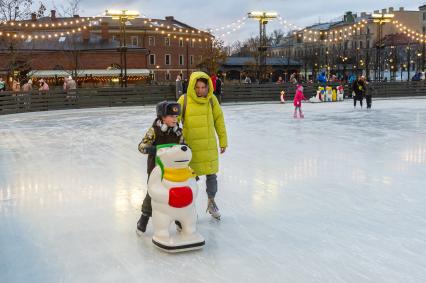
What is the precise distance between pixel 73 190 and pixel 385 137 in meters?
7.41

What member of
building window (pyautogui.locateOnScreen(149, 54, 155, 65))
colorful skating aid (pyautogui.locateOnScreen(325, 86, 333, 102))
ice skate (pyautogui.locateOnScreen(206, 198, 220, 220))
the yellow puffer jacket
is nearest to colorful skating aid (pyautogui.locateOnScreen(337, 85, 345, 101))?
colorful skating aid (pyautogui.locateOnScreen(325, 86, 333, 102))

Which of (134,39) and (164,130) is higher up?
(134,39)

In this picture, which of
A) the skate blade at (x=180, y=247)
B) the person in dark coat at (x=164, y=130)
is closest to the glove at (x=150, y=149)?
the person in dark coat at (x=164, y=130)

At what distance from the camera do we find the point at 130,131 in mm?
13883

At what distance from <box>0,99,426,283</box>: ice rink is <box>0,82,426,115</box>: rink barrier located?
11097mm

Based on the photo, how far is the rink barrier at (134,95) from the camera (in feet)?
71.9

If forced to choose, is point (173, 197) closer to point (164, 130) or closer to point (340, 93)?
point (164, 130)

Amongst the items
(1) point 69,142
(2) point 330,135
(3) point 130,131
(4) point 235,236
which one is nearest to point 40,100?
(3) point 130,131

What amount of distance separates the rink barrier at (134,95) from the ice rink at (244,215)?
11097mm

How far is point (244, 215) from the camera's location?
5.54 m

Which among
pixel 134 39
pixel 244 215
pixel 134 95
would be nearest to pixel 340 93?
pixel 134 95

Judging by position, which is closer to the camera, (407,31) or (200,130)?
(200,130)

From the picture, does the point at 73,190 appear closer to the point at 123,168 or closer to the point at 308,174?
the point at 123,168

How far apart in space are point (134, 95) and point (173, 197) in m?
21.5
